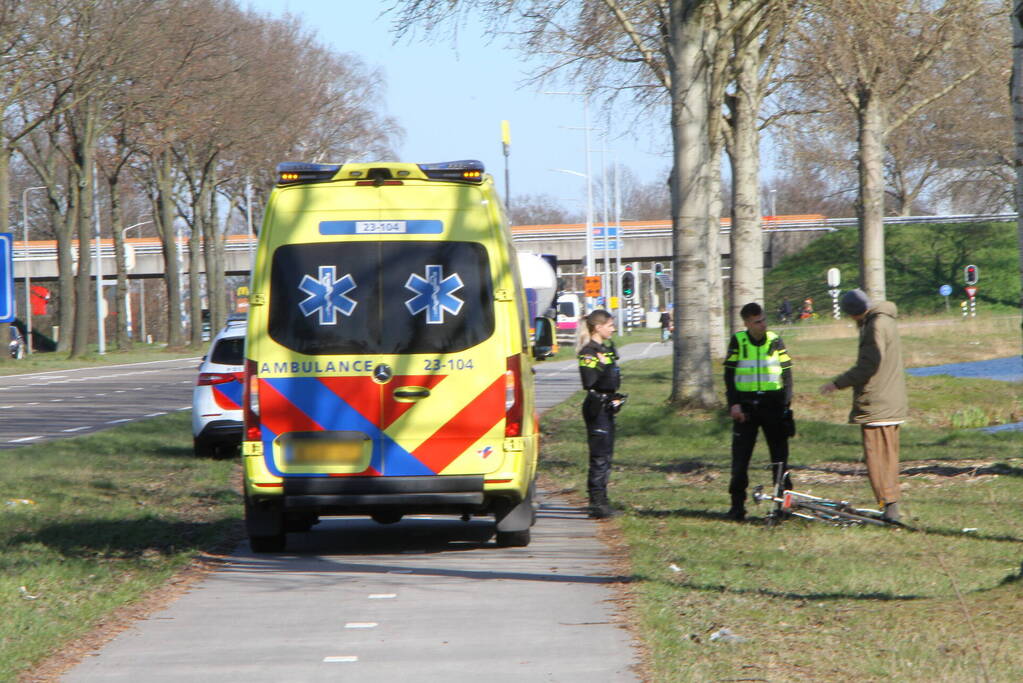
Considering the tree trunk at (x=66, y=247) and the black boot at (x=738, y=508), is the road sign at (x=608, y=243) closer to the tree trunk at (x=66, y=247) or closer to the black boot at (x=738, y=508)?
the tree trunk at (x=66, y=247)

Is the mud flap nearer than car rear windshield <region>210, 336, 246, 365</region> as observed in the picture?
Yes

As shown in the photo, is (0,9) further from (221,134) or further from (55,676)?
(55,676)

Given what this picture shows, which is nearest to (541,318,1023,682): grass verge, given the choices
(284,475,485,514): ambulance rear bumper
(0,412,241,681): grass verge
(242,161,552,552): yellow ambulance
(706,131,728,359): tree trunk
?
(284,475,485,514): ambulance rear bumper

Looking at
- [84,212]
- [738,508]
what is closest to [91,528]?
[738,508]

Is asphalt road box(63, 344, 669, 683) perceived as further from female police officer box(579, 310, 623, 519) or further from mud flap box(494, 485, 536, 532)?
female police officer box(579, 310, 623, 519)

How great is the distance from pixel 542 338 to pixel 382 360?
2714 millimetres

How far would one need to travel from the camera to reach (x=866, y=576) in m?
7.90

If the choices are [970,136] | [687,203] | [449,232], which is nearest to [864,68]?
[687,203]

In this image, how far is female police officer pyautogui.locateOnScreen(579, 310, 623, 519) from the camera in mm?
11008

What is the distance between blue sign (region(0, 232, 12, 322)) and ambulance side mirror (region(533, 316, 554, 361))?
3980 millimetres

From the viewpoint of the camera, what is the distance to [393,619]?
7.23m

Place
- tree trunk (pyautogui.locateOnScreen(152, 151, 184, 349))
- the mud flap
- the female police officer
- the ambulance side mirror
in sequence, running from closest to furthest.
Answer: the mud flap, the female police officer, the ambulance side mirror, tree trunk (pyautogui.locateOnScreen(152, 151, 184, 349))

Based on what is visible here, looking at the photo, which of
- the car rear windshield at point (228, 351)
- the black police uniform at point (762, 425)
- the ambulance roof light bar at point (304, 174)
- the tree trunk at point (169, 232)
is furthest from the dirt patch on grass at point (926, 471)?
the tree trunk at point (169, 232)

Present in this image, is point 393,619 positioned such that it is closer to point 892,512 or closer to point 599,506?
point 599,506
